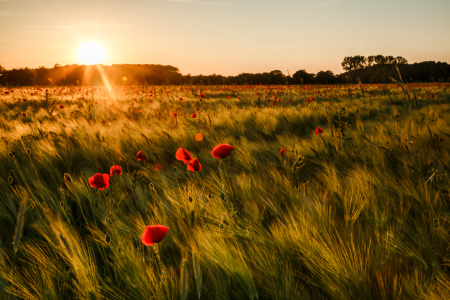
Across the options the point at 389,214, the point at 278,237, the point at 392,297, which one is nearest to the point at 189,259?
the point at 278,237

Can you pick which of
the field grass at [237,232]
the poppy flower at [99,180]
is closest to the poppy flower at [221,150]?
the field grass at [237,232]

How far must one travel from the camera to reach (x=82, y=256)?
3.03 ft

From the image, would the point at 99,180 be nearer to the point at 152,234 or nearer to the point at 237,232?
the point at 152,234

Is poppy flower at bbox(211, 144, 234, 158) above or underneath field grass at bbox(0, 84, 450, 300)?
above

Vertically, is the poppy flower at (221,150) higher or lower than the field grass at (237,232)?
higher

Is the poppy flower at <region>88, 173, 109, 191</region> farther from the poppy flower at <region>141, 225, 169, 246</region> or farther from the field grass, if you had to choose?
the poppy flower at <region>141, 225, 169, 246</region>

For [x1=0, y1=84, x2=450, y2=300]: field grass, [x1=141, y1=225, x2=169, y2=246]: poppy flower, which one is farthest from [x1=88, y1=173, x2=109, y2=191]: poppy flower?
[x1=141, y1=225, x2=169, y2=246]: poppy flower

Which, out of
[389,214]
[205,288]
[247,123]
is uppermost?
[247,123]

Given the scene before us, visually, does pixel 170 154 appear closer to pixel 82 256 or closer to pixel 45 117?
pixel 82 256

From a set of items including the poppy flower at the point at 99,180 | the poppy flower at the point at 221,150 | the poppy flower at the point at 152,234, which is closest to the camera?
the poppy flower at the point at 152,234

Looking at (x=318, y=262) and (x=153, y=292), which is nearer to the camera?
(x=153, y=292)

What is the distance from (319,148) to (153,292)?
1.97 metres

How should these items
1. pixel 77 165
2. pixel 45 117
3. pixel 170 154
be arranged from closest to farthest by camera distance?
pixel 77 165 < pixel 170 154 < pixel 45 117

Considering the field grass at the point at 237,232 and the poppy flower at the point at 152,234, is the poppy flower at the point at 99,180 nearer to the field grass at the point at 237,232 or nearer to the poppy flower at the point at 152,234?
the field grass at the point at 237,232
